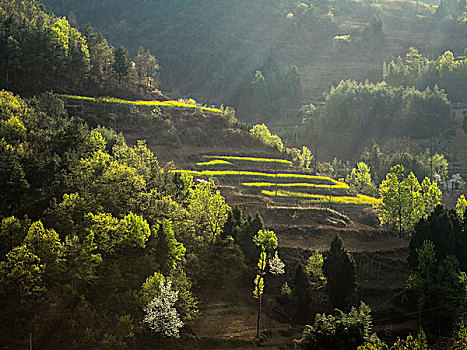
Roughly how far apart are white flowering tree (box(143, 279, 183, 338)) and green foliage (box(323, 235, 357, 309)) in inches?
768

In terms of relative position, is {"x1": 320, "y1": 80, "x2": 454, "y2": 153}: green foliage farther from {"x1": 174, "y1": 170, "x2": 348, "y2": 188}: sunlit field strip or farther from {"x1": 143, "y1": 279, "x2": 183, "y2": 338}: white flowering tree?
{"x1": 143, "y1": 279, "x2": 183, "y2": 338}: white flowering tree

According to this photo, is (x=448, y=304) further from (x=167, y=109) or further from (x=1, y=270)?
(x=167, y=109)

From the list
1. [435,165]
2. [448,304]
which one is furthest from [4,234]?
[435,165]

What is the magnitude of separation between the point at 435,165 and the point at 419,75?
65.7 metres

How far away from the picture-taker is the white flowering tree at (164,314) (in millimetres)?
47656

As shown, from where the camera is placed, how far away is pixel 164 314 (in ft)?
157

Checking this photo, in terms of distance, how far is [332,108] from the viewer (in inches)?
6427

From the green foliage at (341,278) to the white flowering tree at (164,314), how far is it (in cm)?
1951

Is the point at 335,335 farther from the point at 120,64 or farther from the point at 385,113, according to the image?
the point at 385,113

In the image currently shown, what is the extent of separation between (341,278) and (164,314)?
21.6m

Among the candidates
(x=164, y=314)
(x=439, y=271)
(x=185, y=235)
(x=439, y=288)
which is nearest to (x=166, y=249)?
(x=185, y=235)

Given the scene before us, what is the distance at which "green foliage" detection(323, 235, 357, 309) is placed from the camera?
59312mm

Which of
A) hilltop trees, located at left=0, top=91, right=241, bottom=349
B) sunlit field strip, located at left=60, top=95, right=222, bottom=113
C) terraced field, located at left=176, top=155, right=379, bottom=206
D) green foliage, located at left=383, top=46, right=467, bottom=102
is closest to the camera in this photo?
hilltop trees, located at left=0, top=91, right=241, bottom=349

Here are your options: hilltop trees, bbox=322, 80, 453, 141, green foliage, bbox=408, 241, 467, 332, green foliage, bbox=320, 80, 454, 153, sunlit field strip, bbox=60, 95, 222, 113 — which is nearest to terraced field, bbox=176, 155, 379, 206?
sunlit field strip, bbox=60, 95, 222, 113
